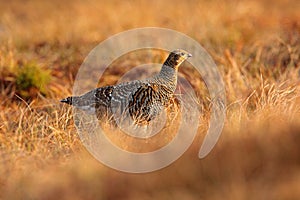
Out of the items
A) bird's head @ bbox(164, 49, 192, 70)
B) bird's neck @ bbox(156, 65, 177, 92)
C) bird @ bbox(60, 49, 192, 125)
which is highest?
bird's head @ bbox(164, 49, 192, 70)

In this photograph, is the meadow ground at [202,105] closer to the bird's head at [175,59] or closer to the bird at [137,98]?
the bird at [137,98]

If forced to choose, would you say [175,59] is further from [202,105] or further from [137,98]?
[202,105]

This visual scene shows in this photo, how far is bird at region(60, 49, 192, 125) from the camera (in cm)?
589

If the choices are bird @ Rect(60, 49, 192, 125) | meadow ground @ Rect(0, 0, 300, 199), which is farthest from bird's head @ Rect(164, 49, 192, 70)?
meadow ground @ Rect(0, 0, 300, 199)

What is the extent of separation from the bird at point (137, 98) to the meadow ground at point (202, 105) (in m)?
0.28

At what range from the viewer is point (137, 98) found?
6.05 metres

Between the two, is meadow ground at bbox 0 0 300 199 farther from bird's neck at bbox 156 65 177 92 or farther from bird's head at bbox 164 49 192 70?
bird's head at bbox 164 49 192 70

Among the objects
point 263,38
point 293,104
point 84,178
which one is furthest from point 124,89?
point 263,38

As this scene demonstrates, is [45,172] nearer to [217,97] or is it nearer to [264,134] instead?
[264,134]

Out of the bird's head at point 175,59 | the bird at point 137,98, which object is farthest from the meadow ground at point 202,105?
the bird's head at point 175,59

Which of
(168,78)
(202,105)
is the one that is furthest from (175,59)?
(202,105)

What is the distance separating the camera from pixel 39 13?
51.7ft

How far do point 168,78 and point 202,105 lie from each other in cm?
64

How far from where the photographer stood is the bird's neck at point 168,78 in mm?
6223
